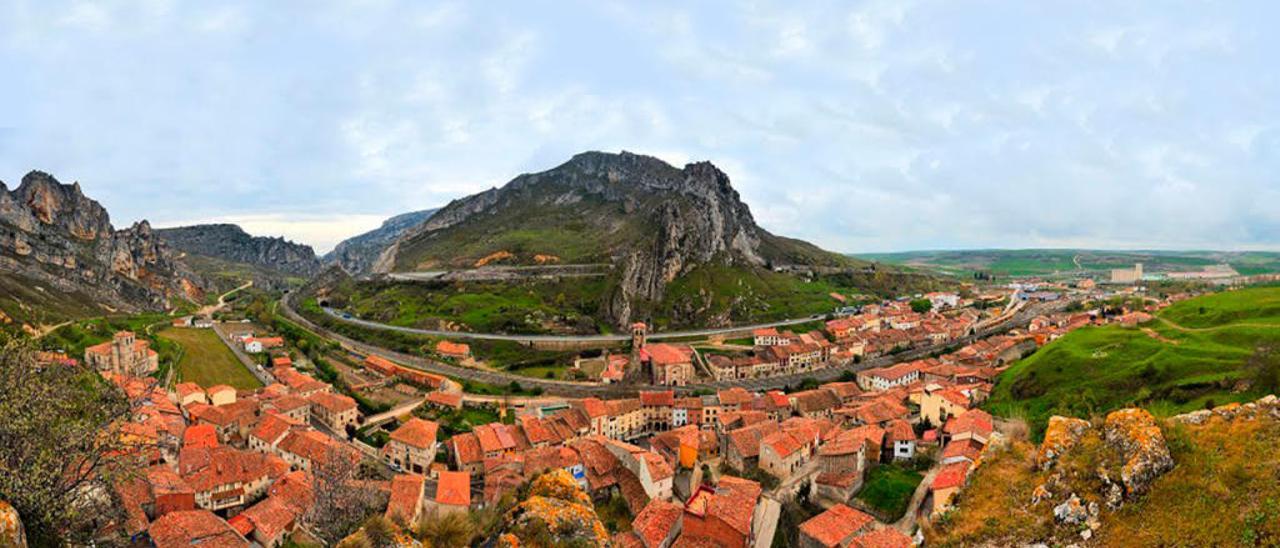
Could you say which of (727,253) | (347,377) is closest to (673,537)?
(347,377)

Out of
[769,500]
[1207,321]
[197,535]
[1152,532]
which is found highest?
[1152,532]

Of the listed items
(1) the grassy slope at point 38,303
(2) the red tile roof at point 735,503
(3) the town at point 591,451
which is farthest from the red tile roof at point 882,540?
(1) the grassy slope at point 38,303

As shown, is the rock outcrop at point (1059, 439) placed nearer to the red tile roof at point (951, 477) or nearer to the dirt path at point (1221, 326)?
the red tile roof at point (951, 477)

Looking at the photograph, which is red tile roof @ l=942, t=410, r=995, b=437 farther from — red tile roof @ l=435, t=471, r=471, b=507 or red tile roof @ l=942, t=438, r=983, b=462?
red tile roof @ l=435, t=471, r=471, b=507

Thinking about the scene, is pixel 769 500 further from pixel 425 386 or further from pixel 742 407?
pixel 425 386

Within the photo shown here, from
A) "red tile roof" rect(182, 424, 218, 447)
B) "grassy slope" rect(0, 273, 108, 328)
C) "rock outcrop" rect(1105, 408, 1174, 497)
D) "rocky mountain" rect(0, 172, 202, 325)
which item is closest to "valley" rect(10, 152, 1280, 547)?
"rock outcrop" rect(1105, 408, 1174, 497)

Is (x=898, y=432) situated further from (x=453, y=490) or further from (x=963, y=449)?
(x=453, y=490)
